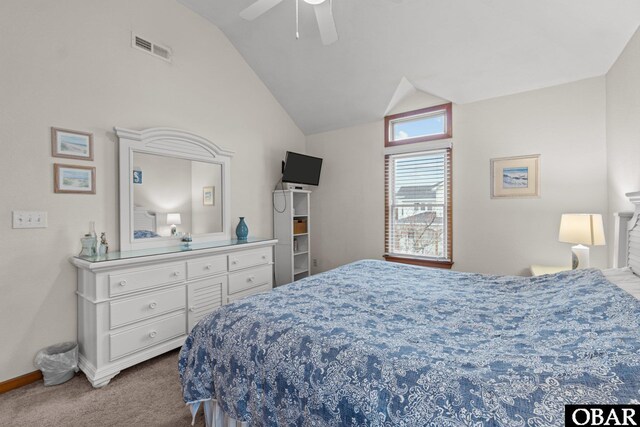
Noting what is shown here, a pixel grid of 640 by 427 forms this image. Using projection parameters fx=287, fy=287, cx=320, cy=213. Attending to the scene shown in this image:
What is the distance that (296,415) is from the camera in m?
1.11

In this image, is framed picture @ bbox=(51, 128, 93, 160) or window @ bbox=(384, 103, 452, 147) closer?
framed picture @ bbox=(51, 128, 93, 160)

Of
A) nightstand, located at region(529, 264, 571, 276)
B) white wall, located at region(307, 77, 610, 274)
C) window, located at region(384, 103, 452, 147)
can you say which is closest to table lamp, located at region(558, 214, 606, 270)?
nightstand, located at region(529, 264, 571, 276)

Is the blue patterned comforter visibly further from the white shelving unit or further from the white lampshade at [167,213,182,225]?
the white shelving unit

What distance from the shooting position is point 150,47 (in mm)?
2916

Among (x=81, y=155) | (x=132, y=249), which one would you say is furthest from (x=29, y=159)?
(x=132, y=249)

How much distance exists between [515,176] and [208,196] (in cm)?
351

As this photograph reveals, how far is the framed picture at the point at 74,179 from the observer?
2.32 metres

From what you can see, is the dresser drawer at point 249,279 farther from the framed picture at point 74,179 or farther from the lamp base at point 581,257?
the lamp base at point 581,257

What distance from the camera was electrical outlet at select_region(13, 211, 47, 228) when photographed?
2.13 metres

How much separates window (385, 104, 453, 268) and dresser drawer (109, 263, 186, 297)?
2707mm

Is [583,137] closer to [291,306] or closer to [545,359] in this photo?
[545,359]

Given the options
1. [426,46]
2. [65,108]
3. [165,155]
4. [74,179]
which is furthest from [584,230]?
[65,108]

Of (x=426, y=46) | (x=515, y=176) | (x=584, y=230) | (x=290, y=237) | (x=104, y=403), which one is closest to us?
(x=104, y=403)

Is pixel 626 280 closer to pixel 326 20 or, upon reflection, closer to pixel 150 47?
pixel 326 20
